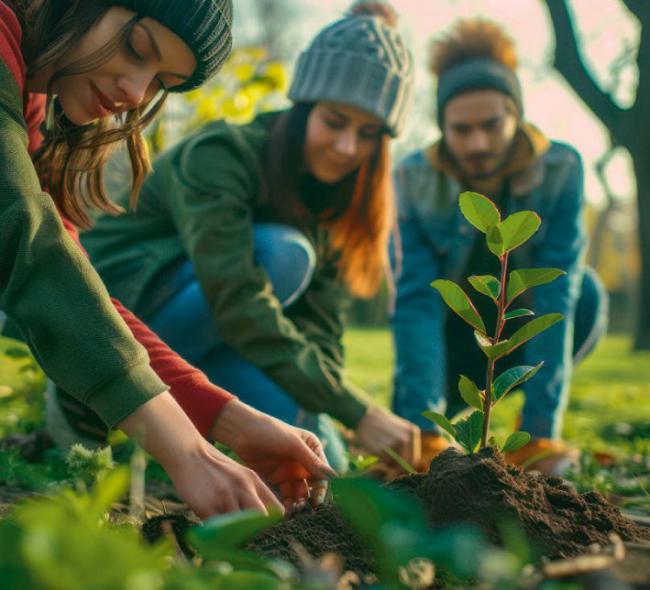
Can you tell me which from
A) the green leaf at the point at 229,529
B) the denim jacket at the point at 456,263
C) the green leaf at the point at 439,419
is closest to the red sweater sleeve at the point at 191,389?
the green leaf at the point at 439,419

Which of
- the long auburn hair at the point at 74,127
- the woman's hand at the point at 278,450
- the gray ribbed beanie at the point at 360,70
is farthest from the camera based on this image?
the gray ribbed beanie at the point at 360,70

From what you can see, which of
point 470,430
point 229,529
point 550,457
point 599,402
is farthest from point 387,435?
point 599,402

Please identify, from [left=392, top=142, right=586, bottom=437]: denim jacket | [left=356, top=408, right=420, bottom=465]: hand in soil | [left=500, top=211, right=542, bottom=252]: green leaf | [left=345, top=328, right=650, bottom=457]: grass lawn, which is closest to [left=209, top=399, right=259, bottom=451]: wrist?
[left=500, top=211, right=542, bottom=252]: green leaf

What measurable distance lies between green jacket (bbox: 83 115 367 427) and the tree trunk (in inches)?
310

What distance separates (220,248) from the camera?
267 centimetres

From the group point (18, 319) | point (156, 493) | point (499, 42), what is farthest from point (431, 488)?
point (499, 42)

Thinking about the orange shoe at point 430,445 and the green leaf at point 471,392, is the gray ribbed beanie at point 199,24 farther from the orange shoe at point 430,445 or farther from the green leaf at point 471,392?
the orange shoe at point 430,445

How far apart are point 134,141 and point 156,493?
3.11ft

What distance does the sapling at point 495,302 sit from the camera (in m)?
1.21

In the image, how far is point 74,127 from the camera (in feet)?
7.00

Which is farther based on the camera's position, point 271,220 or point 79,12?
point 271,220

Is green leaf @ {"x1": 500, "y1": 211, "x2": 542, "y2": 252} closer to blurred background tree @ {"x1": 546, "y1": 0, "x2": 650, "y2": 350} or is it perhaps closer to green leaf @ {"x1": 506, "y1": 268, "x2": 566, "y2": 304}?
green leaf @ {"x1": 506, "y1": 268, "x2": 566, "y2": 304}

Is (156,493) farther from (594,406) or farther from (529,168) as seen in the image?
(594,406)

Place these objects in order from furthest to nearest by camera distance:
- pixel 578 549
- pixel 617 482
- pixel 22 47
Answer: pixel 617 482, pixel 22 47, pixel 578 549
